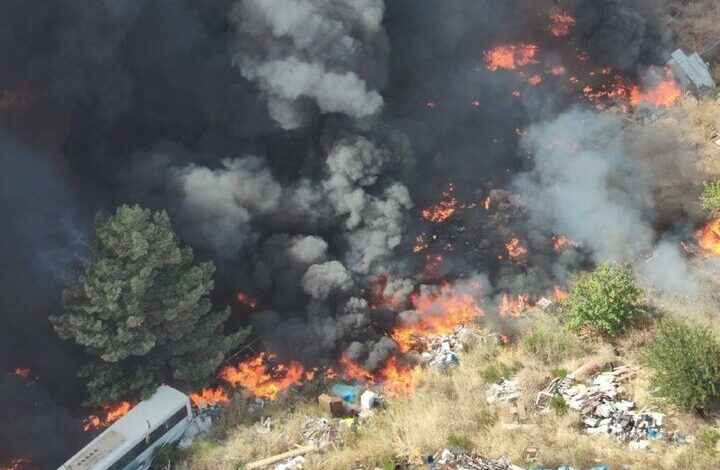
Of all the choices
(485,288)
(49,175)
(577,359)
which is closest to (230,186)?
(49,175)

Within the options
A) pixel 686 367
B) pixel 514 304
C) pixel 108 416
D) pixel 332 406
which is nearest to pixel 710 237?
pixel 514 304

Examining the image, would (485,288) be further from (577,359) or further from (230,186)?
(230,186)

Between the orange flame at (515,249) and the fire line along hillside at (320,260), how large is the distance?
0.07 metres

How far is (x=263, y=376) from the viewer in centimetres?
2242

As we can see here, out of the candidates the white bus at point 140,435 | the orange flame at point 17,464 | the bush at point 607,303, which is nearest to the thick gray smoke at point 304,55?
the bush at point 607,303

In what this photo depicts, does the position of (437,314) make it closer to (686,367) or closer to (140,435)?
(686,367)

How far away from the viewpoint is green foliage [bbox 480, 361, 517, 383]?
20058 millimetres

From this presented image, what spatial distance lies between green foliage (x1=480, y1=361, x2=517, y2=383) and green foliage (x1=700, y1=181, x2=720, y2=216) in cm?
1028

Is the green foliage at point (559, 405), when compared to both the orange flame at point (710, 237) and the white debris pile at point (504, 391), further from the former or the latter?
the orange flame at point (710, 237)

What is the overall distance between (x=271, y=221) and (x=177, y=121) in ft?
17.5

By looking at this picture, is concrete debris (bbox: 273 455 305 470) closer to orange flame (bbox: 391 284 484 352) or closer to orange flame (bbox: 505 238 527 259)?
orange flame (bbox: 391 284 484 352)

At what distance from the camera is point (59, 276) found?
21297mm

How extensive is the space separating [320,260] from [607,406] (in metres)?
10.6

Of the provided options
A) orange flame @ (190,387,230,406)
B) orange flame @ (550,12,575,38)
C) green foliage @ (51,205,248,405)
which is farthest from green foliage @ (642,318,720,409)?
orange flame @ (550,12,575,38)
